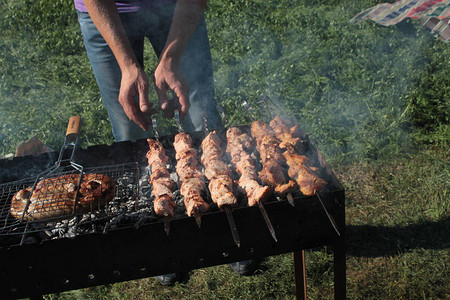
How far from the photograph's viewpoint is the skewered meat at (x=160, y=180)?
247 cm

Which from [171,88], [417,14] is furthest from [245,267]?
[417,14]

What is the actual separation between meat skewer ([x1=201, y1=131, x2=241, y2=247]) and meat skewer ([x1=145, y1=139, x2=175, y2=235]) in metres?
0.27

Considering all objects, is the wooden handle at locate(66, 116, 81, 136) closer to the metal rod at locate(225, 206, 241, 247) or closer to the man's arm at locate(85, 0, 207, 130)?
the man's arm at locate(85, 0, 207, 130)

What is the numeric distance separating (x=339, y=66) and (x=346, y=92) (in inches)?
28.4

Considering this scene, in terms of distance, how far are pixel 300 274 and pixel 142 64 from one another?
94.2 inches

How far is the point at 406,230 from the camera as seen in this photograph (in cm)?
383

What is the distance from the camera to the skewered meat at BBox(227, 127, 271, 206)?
2436mm

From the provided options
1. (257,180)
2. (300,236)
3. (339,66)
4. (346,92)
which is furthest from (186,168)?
(339,66)

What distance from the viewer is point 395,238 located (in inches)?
148

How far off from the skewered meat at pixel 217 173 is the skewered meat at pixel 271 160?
25 cm

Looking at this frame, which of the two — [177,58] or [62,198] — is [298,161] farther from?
[62,198]

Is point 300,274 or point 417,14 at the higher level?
point 417,14

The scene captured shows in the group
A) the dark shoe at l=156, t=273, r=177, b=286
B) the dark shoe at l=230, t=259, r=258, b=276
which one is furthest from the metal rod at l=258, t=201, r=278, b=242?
the dark shoe at l=156, t=273, r=177, b=286

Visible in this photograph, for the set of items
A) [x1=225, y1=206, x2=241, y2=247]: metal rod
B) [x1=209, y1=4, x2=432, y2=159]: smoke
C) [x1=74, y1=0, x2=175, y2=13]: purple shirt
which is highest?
[x1=74, y1=0, x2=175, y2=13]: purple shirt
